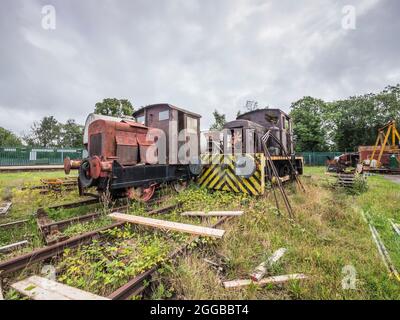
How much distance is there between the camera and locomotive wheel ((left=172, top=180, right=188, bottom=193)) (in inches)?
283

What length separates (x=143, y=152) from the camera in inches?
239

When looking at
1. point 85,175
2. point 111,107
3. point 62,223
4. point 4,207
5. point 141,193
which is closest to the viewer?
point 62,223

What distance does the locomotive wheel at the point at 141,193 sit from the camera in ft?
17.9

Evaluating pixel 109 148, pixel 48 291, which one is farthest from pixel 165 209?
pixel 48 291

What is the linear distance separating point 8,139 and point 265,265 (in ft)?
238

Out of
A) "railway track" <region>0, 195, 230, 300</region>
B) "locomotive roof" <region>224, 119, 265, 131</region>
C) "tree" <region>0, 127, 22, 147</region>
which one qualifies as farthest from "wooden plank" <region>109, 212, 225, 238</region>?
"tree" <region>0, 127, 22, 147</region>

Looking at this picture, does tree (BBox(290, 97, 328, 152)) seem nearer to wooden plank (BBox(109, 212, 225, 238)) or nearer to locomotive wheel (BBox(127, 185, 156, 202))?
locomotive wheel (BBox(127, 185, 156, 202))

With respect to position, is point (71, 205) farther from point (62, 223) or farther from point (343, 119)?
point (343, 119)

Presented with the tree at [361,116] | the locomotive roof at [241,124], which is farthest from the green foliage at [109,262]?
the tree at [361,116]

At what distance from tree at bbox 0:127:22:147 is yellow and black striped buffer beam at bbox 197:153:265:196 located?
6508 centimetres

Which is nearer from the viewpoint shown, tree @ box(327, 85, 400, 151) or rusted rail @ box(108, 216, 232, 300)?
rusted rail @ box(108, 216, 232, 300)

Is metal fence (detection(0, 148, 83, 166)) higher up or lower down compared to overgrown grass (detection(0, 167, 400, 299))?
higher up
